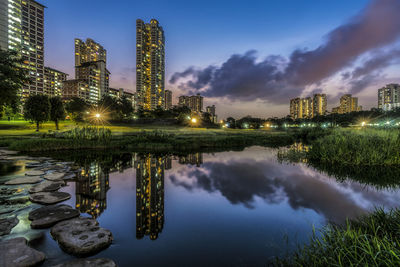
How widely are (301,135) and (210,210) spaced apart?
39935 millimetres

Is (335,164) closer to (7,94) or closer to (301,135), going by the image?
(7,94)

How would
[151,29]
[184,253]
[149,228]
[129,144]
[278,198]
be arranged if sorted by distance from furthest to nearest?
[151,29]
[129,144]
[278,198]
[149,228]
[184,253]

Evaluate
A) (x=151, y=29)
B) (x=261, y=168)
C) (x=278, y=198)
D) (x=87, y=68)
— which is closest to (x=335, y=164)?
(x=261, y=168)

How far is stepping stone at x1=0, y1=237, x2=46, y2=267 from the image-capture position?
2.52m

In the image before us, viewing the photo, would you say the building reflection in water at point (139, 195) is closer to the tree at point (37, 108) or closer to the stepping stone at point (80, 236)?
the stepping stone at point (80, 236)

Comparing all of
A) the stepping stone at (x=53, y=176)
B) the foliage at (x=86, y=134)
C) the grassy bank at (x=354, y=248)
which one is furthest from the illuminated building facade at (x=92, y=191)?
the foliage at (x=86, y=134)

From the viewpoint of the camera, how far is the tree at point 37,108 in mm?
27359

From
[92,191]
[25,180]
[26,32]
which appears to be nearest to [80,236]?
[92,191]

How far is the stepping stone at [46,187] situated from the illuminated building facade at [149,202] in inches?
105

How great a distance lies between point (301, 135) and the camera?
38.8 meters

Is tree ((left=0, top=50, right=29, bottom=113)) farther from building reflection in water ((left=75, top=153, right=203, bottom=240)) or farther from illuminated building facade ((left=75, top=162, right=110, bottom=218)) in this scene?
illuminated building facade ((left=75, top=162, right=110, bottom=218))

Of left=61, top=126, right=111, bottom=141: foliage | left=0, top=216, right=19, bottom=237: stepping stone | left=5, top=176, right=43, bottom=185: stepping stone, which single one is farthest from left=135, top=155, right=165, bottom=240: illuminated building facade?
left=61, top=126, right=111, bottom=141: foliage

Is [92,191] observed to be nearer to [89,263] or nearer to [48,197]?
[48,197]

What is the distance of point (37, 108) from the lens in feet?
90.2
